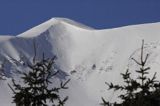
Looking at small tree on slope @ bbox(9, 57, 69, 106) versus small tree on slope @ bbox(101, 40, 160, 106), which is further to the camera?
small tree on slope @ bbox(101, 40, 160, 106)

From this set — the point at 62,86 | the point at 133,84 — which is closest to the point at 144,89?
the point at 133,84

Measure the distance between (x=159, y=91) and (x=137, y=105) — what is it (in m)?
1.29

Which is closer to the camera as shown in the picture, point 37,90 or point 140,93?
point 37,90

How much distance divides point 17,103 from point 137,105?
2.65m

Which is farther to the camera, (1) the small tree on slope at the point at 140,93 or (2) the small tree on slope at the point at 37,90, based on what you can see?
(1) the small tree on slope at the point at 140,93

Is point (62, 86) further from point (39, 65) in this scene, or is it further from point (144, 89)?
point (144, 89)

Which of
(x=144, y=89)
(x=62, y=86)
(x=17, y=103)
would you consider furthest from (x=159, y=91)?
(x=17, y=103)

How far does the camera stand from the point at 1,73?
15.1 m

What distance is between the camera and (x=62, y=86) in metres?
14.8

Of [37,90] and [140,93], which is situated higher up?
[37,90]

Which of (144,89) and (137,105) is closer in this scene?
(137,105)

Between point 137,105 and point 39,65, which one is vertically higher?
point 39,65

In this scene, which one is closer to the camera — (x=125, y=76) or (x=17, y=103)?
(x=17, y=103)

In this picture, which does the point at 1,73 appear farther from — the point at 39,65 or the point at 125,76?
the point at 125,76
